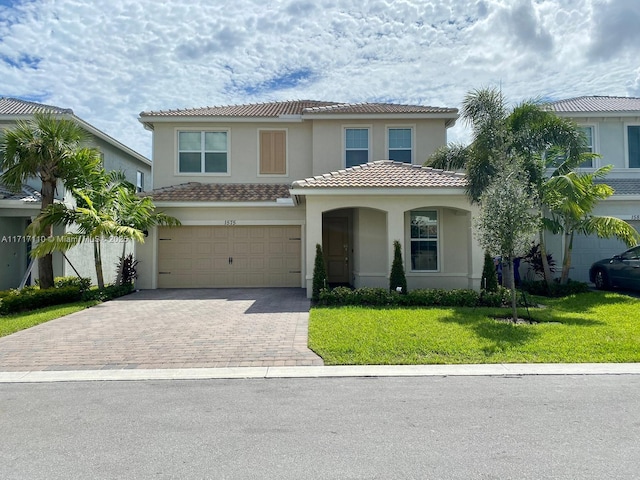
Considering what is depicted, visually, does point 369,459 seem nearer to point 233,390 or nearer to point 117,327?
point 233,390

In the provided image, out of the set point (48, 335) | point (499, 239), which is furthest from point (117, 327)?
point (499, 239)

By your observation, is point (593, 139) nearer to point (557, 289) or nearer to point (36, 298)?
point (557, 289)

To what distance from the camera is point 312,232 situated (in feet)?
42.8

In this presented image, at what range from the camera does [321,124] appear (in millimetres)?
17281

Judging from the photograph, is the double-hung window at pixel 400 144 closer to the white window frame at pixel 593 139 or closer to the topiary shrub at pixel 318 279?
the topiary shrub at pixel 318 279

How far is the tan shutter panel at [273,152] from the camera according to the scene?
17.6m

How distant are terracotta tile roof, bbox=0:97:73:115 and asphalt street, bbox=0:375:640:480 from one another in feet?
49.6

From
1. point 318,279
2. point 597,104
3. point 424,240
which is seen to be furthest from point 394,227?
point 597,104

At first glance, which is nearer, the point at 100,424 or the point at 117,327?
the point at 100,424

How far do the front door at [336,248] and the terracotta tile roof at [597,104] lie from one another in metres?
9.55

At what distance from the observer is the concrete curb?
6453 mm

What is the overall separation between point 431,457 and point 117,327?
7886 millimetres

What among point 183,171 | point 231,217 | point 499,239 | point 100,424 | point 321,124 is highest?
point 321,124

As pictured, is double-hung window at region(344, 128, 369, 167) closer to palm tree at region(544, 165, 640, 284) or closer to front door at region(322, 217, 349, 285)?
front door at region(322, 217, 349, 285)
